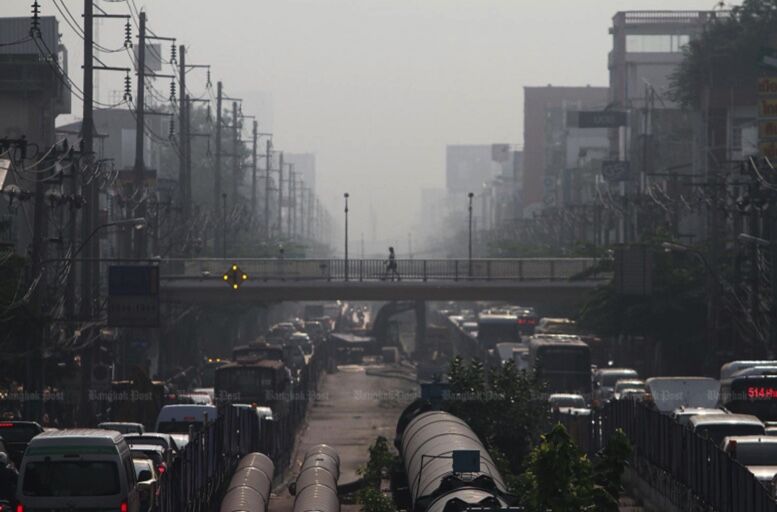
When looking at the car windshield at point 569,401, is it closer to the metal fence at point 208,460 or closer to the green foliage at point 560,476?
the metal fence at point 208,460

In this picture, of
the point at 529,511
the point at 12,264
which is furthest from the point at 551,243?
the point at 529,511

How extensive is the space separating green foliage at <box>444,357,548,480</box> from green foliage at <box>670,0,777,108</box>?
81868 millimetres

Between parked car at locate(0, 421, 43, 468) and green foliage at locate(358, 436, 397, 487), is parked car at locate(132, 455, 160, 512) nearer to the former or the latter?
parked car at locate(0, 421, 43, 468)

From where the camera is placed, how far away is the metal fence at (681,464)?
26.2 meters

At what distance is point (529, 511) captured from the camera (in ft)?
68.7

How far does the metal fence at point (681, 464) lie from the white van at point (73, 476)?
917 centimetres

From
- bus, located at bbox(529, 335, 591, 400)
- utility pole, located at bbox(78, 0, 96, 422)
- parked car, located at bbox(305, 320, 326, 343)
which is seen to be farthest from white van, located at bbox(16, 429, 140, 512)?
parked car, located at bbox(305, 320, 326, 343)

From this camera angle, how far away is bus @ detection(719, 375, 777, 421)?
4491 cm

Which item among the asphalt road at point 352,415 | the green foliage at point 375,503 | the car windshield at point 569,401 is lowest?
the asphalt road at point 352,415

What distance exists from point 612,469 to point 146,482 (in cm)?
1135

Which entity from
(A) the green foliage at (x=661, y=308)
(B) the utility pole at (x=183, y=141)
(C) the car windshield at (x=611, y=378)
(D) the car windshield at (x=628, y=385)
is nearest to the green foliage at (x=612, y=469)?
(D) the car windshield at (x=628, y=385)

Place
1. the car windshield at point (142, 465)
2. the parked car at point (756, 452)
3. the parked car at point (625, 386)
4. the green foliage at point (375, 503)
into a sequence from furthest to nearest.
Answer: the parked car at point (625, 386), the green foliage at point (375, 503), the parked car at point (756, 452), the car windshield at point (142, 465)

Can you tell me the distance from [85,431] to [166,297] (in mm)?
55974

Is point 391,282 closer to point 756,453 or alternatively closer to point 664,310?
point 664,310
